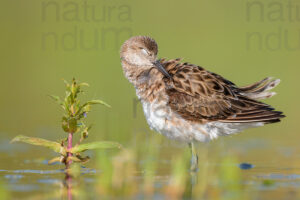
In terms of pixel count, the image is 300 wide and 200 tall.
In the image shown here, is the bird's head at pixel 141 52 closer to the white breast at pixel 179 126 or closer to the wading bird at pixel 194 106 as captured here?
the wading bird at pixel 194 106

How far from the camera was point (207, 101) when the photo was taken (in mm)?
9742

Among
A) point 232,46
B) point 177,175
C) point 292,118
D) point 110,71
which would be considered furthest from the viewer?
point 232,46

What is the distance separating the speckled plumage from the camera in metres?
9.60

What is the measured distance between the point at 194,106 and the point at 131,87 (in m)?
8.92

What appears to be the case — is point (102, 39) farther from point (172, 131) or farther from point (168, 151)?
point (172, 131)

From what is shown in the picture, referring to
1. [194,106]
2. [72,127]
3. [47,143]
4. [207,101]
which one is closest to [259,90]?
[207,101]

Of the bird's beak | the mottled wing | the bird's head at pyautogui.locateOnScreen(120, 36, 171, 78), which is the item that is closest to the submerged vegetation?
the mottled wing

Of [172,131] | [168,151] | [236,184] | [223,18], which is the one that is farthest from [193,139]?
[223,18]

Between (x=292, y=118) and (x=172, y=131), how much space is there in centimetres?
584

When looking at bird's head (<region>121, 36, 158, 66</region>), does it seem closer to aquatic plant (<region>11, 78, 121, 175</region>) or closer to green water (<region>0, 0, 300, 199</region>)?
green water (<region>0, 0, 300, 199</region>)

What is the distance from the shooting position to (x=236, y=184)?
290 inches

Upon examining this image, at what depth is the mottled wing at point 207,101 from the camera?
31.6 feet

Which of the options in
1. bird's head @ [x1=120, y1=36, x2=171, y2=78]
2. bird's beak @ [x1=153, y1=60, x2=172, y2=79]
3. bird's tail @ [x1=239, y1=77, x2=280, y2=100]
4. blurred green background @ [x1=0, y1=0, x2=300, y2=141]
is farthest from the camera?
blurred green background @ [x1=0, y1=0, x2=300, y2=141]

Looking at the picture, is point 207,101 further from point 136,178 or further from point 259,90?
point 136,178
